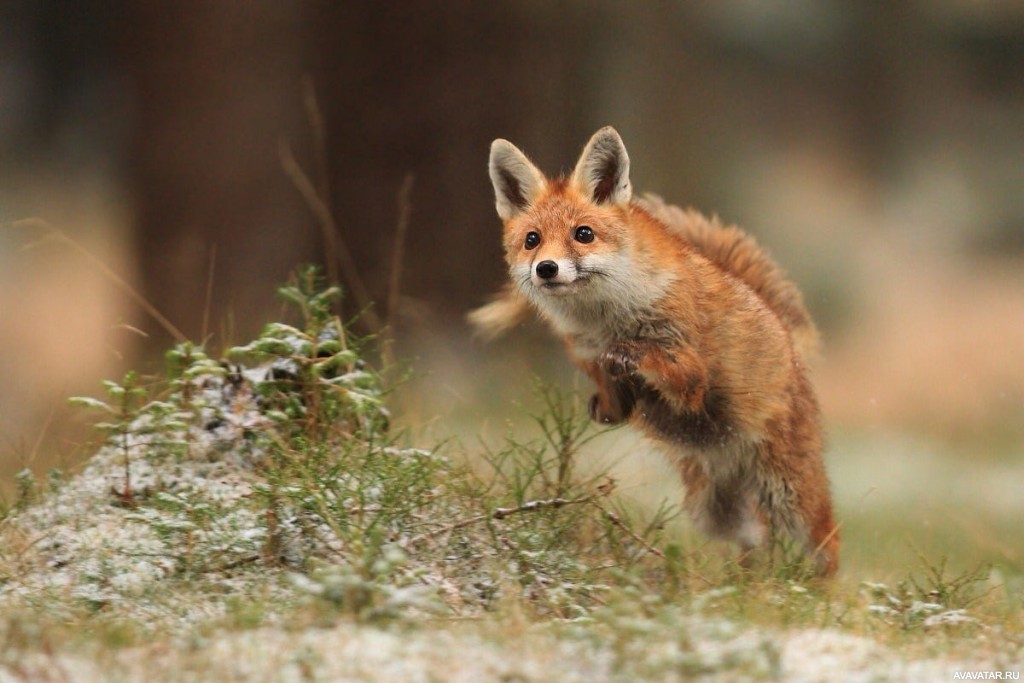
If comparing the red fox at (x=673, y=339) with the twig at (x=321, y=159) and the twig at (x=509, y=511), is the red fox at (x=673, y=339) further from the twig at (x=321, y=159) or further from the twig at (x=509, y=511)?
the twig at (x=321, y=159)

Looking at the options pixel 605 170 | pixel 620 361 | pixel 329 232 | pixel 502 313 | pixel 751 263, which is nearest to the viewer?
pixel 620 361

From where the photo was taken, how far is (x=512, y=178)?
15.8ft

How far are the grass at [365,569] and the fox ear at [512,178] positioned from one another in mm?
789

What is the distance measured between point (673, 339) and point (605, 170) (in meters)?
0.73

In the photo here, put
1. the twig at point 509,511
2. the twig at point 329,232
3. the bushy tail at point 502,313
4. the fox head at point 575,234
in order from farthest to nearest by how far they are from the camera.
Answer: the twig at point 329,232 → the bushy tail at point 502,313 → the fox head at point 575,234 → the twig at point 509,511

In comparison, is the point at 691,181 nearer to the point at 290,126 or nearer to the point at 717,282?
the point at 290,126

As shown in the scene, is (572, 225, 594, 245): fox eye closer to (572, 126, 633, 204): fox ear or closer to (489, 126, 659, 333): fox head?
(489, 126, 659, 333): fox head

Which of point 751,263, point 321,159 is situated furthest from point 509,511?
point 321,159

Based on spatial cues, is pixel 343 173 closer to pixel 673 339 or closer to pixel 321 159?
pixel 321 159

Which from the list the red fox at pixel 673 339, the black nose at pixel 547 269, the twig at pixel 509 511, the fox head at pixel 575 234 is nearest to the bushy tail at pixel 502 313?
the red fox at pixel 673 339

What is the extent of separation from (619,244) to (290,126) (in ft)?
16.7

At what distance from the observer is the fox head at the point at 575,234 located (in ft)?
14.4

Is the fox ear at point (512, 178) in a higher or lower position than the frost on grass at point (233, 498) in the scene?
higher

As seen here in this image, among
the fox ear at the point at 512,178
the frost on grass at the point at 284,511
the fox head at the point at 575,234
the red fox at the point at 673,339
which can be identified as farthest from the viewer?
the fox ear at the point at 512,178
